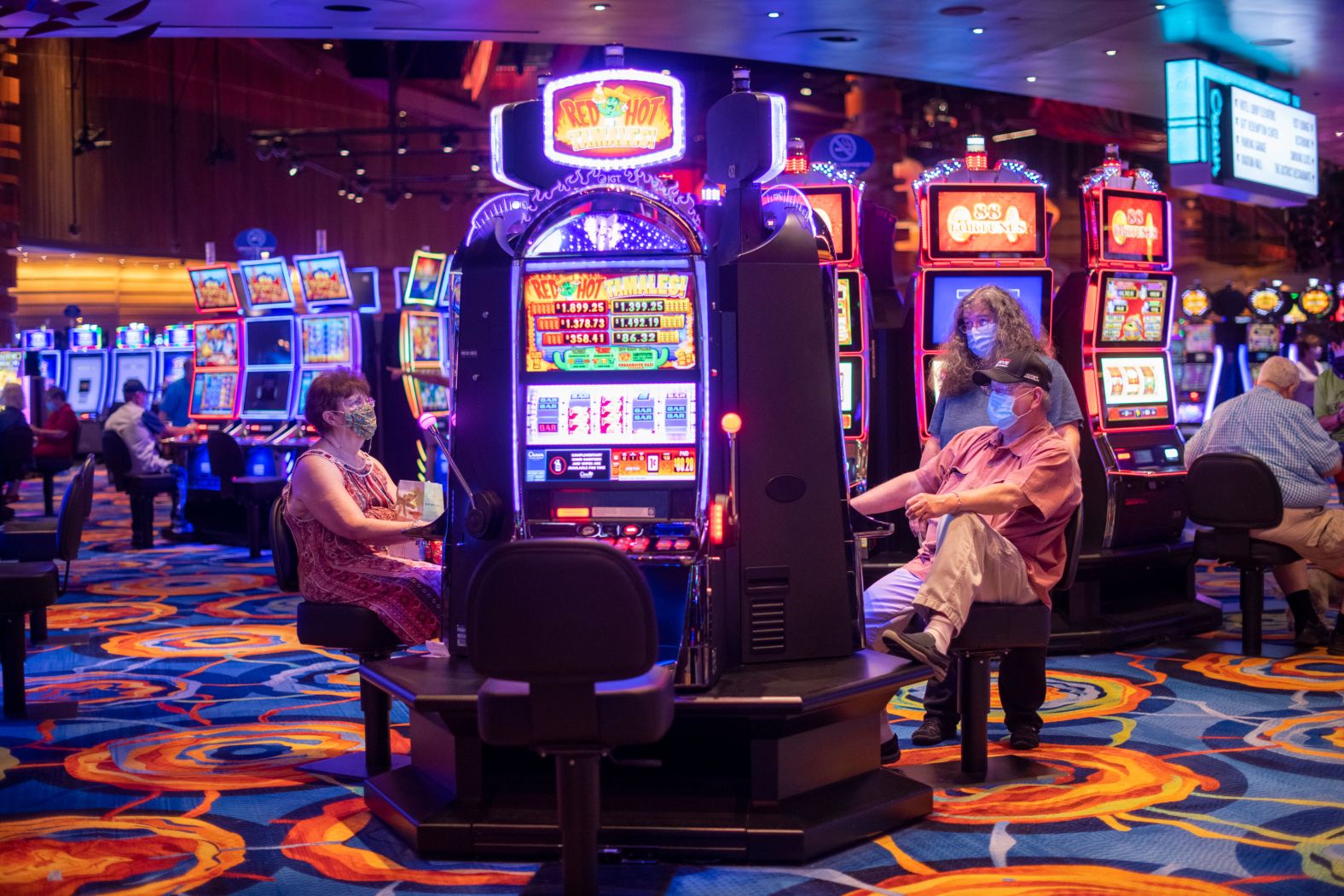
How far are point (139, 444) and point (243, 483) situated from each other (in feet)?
6.62

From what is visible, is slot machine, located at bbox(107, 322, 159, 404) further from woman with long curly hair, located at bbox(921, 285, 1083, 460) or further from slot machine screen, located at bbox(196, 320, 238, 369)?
woman with long curly hair, located at bbox(921, 285, 1083, 460)

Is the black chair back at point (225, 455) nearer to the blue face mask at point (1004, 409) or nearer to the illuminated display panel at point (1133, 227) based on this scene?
the illuminated display panel at point (1133, 227)

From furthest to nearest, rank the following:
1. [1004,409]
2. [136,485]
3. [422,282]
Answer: [422,282]
[136,485]
[1004,409]

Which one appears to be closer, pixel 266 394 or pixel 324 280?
pixel 266 394

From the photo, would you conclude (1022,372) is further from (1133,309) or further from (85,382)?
(85,382)

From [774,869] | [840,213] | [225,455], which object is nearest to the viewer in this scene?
[774,869]

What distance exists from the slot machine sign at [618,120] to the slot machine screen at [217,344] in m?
7.23

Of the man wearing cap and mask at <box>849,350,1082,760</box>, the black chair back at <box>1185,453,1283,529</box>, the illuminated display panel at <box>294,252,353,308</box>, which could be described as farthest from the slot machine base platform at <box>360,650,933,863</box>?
the illuminated display panel at <box>294,252,353,308</box>

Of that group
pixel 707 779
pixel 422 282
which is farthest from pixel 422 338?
pixel 707 779

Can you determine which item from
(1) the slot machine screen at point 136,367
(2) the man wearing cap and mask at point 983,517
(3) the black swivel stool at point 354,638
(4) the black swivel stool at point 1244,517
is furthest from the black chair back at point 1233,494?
(1) the slot machine screen at point 136,367

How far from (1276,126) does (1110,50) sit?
123 centimetres

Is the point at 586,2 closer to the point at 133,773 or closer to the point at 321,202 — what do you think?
the point at 133,773

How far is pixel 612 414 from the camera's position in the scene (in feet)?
11.5

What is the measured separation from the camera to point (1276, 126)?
29.4ft
